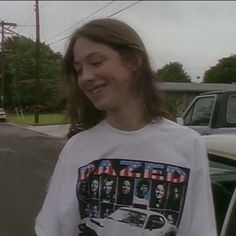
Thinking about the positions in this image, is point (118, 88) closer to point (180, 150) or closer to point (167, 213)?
point (180, 150)

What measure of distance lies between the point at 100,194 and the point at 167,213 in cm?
19

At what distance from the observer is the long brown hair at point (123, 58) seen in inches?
61.9

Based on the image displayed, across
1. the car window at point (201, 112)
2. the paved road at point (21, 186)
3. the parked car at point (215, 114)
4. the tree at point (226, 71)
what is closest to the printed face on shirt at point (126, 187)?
the paved road at point (21, 186)

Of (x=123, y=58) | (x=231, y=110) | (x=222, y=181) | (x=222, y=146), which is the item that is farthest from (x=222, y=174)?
(x=231, y=110)

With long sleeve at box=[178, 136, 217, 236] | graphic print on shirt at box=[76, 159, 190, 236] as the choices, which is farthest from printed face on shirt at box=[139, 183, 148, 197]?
long sleeve at box=[178, 136, 217, 236]

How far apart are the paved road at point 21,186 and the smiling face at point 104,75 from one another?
3.06 metres

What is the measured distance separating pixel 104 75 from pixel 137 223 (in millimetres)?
409

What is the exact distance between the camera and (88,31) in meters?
1.58

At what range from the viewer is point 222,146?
2498 mm

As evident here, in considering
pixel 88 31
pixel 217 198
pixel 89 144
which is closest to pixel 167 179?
pixel 89 144

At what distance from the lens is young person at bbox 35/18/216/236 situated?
152cm

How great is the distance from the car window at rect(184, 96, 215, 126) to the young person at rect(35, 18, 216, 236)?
7.18 meters

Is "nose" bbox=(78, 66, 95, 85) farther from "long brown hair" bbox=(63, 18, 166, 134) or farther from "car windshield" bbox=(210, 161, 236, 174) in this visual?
"car windshield" bbox=(210, 161, 236, 174)

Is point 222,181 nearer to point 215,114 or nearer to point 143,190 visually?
point 143,190
